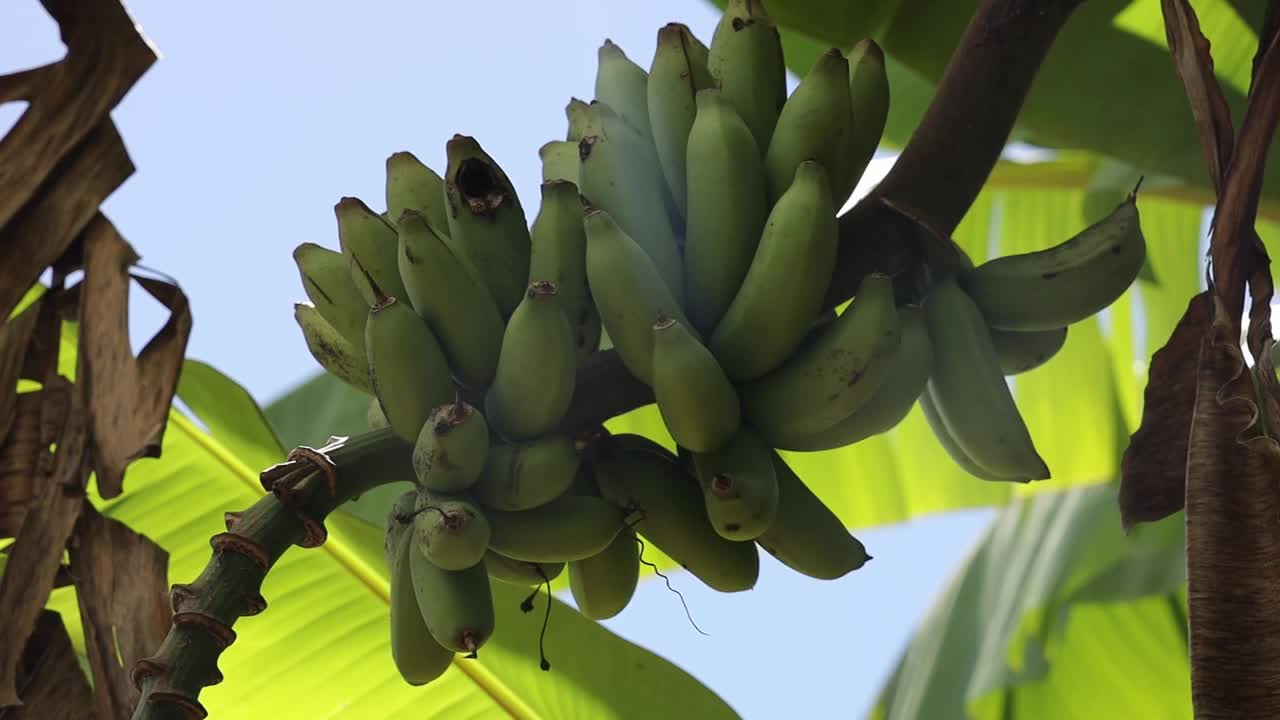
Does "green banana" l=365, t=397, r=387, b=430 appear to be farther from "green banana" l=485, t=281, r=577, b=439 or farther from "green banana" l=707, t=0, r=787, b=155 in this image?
"green banana" l=707, t=0, r=787, b=155

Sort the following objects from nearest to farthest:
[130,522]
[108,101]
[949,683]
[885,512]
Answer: [108,101], [130,522], [949,683], [885,512]

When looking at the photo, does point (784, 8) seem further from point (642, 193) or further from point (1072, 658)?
point (1072, 658)

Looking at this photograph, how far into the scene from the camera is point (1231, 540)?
23.0 inches

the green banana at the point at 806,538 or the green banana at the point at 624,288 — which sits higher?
the green banana at the point at 624,288

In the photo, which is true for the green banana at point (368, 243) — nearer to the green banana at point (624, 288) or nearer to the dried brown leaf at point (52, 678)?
the green banana at point (624, 288)

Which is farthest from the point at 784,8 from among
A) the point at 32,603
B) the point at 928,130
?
the point at 32,603

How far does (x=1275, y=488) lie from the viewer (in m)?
0.59

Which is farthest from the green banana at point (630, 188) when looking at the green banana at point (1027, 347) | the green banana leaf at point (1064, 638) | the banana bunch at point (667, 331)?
the green banana leaf at point (1064, 638)

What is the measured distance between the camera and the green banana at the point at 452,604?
609 millimetres

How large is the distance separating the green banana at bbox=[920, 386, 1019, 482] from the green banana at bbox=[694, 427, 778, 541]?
0.15m

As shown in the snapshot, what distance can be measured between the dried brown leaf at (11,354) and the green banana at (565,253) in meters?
0.53

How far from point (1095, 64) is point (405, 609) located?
2.87 ft

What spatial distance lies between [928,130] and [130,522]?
32.8 inches

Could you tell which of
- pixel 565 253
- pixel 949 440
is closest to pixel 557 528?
pixel 565 253
